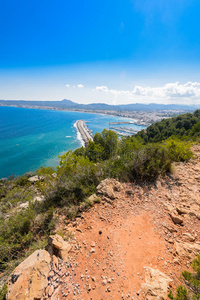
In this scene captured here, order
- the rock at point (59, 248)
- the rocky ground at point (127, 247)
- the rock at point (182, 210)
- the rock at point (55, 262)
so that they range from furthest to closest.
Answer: the rock at point (182, 210), the rock at point (59, 248), the rock at point (55, 262), the rocky ground at point (127, 247)

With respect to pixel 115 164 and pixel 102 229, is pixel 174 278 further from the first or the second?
pixel 115 164

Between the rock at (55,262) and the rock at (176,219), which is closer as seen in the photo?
the rock at (55,262)

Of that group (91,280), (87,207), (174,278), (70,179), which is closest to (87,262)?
(91,280)

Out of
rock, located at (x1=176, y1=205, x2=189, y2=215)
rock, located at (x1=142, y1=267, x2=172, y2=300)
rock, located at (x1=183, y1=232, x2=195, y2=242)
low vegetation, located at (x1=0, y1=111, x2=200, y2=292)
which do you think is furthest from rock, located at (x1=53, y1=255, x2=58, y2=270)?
rock, located at (x1=176, y1=205, x2=189, y2=215)

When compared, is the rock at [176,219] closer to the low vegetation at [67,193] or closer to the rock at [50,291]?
the low vegetation at [67,193]

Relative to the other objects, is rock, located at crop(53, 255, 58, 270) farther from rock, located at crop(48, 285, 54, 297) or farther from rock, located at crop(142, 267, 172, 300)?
rock, located at crop(142, 267, 172, 300)

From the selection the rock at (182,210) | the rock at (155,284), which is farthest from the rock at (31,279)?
the rock at (182,210)

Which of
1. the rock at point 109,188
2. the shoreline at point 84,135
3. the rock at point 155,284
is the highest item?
the rock at point 109,188

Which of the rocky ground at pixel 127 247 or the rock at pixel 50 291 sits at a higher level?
the rocky ground at pixel 127 247

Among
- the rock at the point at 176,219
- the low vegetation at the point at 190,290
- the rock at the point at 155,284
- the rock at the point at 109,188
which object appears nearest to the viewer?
the low vegetation at the point at 190,290
